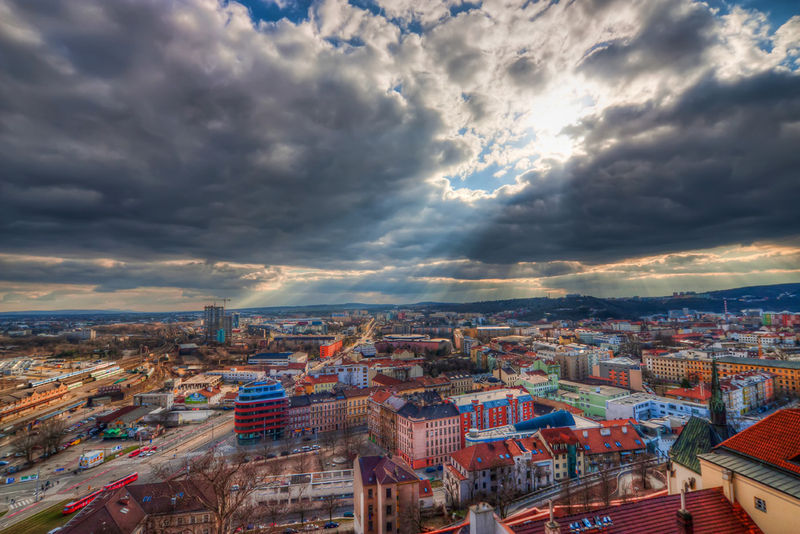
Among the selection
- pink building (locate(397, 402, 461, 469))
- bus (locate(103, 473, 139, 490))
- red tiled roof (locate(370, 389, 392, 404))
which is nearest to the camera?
bus (locate(103, 473, 139, 490))

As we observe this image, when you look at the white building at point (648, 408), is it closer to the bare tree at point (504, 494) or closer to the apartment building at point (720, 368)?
the apartment building at point (720, 368)

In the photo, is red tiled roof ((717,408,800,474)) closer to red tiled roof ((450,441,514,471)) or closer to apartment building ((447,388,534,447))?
red tiled roof ((450,441,514,471))

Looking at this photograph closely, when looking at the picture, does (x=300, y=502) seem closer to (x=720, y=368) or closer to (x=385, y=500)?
(x=385, y=500)

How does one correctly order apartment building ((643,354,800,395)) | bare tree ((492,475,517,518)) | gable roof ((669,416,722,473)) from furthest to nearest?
apartment building ((643,354,800,395)) → bare tree ((492,475,517,518)) → gable roof ((669,416,722,473))

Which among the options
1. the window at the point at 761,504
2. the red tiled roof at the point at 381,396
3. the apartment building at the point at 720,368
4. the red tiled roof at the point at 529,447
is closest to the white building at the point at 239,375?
the red tiled roof at the point at 381,396

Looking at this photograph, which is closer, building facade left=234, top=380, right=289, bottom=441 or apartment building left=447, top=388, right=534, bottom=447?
apartment building left=447, top=388, right=534, bottom=447

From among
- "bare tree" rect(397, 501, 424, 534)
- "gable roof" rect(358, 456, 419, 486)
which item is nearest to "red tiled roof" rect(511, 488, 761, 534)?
"gable roof" rect(358, 456, 419, 486)
